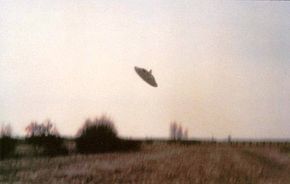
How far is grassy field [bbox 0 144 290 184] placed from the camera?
46.9 inches

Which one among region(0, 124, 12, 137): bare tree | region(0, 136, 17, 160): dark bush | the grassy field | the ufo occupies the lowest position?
the grassy field

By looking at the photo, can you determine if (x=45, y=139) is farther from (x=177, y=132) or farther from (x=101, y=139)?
(x=177, y=132)

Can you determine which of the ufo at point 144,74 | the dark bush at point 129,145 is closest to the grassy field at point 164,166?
the dark bush at point 129,145

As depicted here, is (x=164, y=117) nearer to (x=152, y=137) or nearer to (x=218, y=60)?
(x=152, y=137)

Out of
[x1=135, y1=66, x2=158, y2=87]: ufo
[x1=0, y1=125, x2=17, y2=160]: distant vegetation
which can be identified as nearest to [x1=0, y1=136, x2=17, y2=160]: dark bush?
[x1=0, y1=125, x2=17, y2=160]: distant vegetation

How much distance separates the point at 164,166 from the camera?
4.03 ft

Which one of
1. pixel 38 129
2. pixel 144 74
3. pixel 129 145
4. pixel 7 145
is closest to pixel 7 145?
pixel 7 145

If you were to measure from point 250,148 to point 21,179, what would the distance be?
2.28 feet

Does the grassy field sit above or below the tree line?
below

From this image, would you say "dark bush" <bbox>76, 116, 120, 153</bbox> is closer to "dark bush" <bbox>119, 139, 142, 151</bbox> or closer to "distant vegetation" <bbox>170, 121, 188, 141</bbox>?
"dark bush" <bbox>119, 139, 142, 151</bbox>

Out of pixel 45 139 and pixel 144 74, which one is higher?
pixel 144 74

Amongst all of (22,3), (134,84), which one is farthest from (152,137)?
(22,3)

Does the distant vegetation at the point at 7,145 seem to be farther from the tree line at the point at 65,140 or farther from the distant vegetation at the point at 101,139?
the distant vegetation at the point at 101,139

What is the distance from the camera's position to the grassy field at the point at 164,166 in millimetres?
1192
